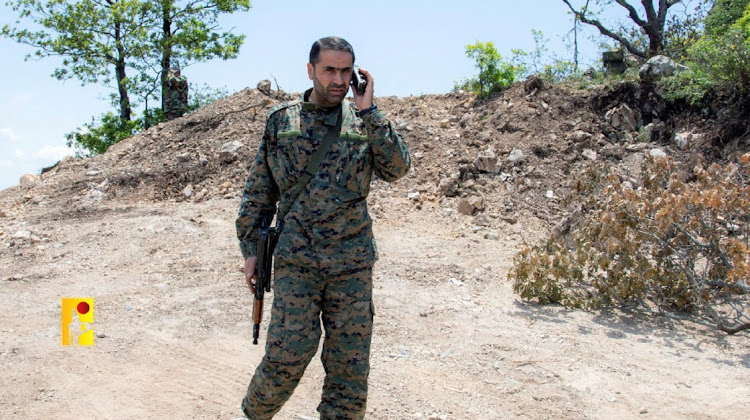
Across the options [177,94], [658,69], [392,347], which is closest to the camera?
[392,347]

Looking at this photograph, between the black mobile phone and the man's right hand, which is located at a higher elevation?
the black mobile phone

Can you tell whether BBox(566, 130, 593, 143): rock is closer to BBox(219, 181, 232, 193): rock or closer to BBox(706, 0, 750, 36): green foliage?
BBox(706, 0, 750, 36): green foliage

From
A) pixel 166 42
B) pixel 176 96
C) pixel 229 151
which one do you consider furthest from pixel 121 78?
pixel 229 151

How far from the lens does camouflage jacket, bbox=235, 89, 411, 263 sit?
9.39ft

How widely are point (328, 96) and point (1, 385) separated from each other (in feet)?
9.25

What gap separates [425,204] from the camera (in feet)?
28.2

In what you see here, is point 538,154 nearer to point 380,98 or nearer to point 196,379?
point 380,98

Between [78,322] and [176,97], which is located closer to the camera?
[78,322]

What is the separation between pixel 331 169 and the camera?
289cm

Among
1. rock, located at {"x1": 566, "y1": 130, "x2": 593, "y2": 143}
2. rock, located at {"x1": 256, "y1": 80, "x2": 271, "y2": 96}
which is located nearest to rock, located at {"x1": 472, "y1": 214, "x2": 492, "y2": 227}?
rock, located at {"x1": 566, "y1": 130, "x2": 593, "y2": 143}

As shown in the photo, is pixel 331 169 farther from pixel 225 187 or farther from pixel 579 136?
pixel 579 136

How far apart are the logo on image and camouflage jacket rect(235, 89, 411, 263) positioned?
2489mm

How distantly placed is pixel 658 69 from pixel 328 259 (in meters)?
8.87

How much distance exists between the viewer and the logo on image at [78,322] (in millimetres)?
4852
